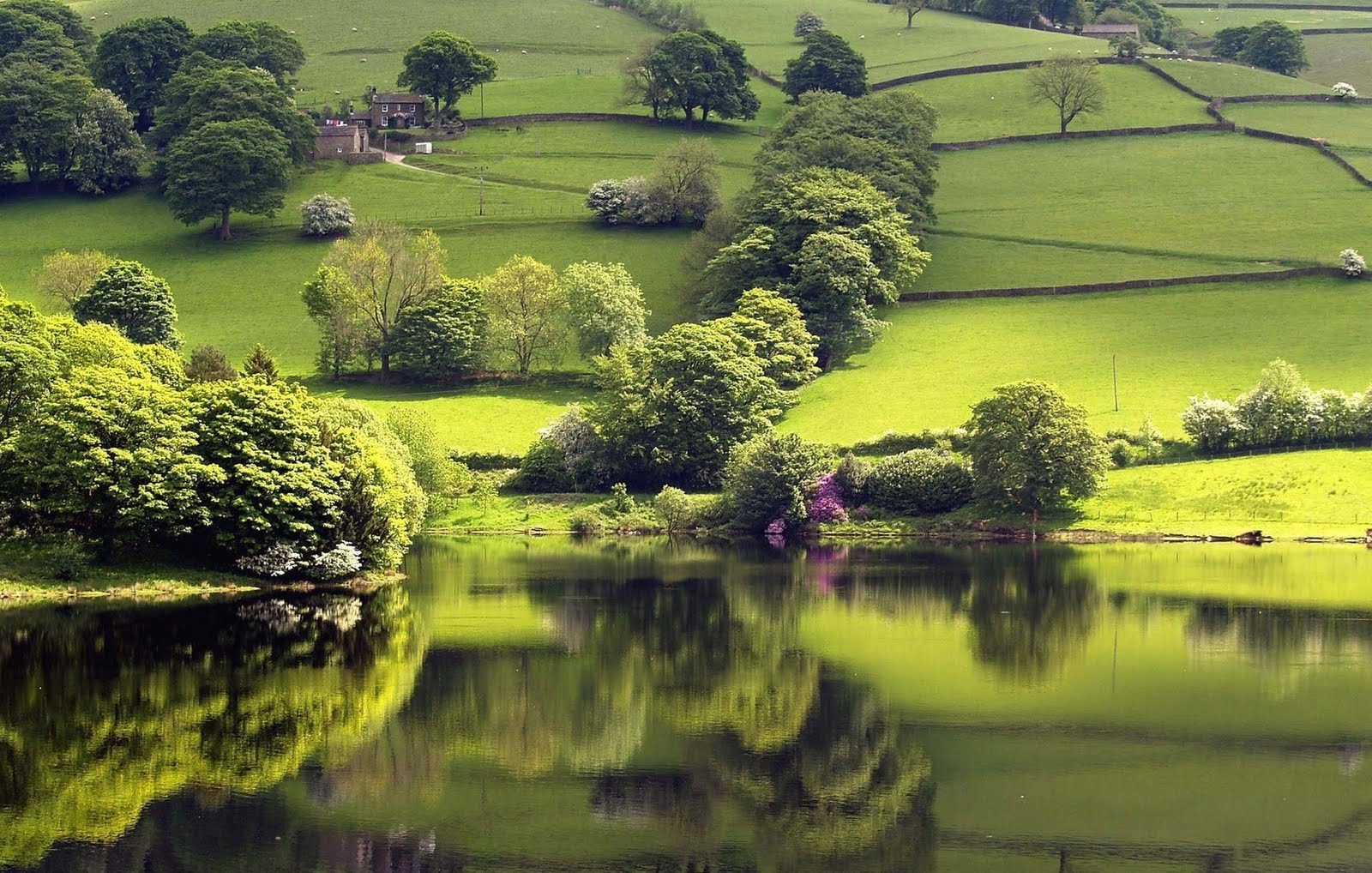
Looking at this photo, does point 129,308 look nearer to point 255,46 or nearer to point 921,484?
point 921,484

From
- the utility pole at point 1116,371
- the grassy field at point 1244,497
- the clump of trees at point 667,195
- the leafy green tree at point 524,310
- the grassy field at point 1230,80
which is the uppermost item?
the grassy field at point 1230,80

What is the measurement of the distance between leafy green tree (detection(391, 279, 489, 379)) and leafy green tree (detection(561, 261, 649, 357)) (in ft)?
22.6

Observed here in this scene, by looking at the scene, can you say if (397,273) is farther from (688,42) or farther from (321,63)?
(321,63)

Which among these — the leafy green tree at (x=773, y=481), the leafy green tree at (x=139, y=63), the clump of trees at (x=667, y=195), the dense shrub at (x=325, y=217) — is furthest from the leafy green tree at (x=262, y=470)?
the leafy green tree at (x=139, y=63)

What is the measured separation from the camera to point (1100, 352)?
384 ft

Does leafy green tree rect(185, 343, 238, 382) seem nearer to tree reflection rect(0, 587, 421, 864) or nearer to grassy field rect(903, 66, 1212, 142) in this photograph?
tree reflection rect(0, 587, 421, 864)

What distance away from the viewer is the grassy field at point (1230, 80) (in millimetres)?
176250

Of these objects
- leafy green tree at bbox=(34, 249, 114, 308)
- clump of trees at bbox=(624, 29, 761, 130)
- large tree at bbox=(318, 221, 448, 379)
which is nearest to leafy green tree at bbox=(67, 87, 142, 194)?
leafy green tree at bbox=(34, 249, 114, 308)

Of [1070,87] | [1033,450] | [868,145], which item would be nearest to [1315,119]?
[1070,87]

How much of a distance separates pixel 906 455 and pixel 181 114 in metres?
89.6

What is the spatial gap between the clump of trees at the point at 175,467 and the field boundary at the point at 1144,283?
224 feet

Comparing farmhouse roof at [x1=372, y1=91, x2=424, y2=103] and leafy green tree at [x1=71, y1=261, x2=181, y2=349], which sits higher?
farmhouse roof at [x1=372, y1=91, x2=424, y2=103]

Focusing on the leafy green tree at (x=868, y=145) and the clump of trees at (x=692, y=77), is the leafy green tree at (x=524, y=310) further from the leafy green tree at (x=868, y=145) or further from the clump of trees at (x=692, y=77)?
the clump of trees at (x=692, y=77)

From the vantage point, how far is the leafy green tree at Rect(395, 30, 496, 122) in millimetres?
170375
